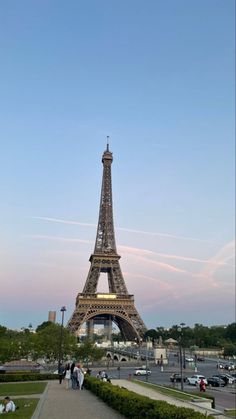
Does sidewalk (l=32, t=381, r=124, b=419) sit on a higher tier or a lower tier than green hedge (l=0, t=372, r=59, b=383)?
higher

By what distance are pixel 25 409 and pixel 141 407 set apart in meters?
6.01

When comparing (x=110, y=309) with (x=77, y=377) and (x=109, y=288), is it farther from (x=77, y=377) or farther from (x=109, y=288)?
(x=77, y=377)

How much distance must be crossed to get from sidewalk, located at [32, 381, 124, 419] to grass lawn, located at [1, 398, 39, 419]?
0.72ft

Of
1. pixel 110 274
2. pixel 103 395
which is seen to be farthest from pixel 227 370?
pixel 103 395

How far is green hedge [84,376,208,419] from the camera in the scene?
10367 millimetres

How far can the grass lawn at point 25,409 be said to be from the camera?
14583mm

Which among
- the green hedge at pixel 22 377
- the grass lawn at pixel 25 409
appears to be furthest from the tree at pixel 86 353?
the grass lawn at pixel 25 409

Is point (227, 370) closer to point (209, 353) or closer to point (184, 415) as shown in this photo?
point (209, 353)

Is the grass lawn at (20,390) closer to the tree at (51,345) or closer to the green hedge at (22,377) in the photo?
the green hedge at (22,377)

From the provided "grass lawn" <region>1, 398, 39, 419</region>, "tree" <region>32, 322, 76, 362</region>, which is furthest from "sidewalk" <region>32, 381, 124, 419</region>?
"tree" <region>32, 322, 76, 362</region>

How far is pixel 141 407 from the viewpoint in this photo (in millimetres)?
12734

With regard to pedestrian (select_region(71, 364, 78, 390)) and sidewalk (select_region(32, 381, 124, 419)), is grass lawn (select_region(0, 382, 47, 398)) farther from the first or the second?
sidewalk (select_region(32, 381, 124, 419))

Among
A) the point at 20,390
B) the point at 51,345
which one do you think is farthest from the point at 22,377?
the point at 51,345

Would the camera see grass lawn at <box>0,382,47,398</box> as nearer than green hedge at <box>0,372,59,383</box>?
Yes
